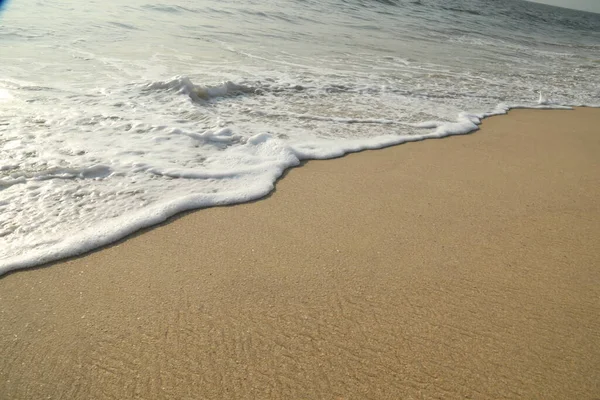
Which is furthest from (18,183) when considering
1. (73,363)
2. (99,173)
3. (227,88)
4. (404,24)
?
(404,24)

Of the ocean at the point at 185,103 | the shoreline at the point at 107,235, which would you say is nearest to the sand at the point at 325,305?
the shoreline at the point at 107,235

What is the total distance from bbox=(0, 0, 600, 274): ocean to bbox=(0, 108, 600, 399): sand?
0.34 metres

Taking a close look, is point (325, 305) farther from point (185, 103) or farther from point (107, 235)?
point (185, 103)

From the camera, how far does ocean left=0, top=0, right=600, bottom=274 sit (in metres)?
2.59

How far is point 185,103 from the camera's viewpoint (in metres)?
4.51

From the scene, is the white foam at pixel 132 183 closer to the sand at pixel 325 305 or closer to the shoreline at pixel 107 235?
the shoreline at pixel 107 235

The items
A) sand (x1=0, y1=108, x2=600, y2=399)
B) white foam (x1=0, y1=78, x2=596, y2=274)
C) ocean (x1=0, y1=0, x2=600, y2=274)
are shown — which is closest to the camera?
sand (x1=0, y1=108, x2=600, y2=399)

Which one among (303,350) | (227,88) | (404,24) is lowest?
(303,350)

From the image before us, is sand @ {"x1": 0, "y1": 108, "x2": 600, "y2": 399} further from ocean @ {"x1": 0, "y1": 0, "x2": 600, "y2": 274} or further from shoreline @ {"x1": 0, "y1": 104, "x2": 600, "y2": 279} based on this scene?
ocean @ {"x1": 0, "y1": 0, "x2": 600, "y2": 274}

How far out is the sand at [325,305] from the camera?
5.04ft

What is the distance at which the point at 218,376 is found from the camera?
1528 mm

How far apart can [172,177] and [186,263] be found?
1.01 m

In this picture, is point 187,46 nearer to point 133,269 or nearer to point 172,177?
point 172,177

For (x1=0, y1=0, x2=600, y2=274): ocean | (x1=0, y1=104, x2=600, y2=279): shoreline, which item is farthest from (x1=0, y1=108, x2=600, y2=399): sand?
(x1=0, y1=0, x2=600, y2=274): ocean
